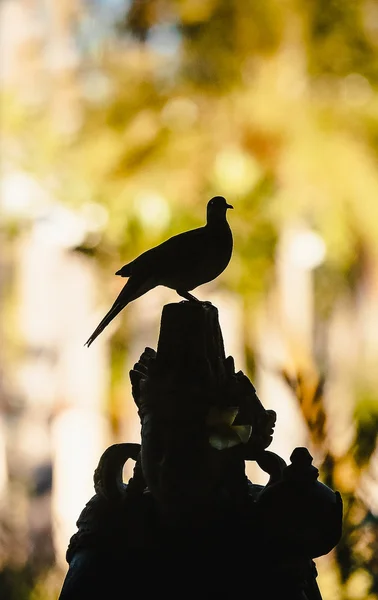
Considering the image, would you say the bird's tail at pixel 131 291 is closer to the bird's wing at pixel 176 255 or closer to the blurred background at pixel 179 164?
the bird's wing at pixel 176 255

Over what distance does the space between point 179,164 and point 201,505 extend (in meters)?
2.56

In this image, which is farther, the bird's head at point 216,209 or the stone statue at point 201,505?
the bird's head at point 216,209

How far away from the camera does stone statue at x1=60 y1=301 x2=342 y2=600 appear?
0.70 m

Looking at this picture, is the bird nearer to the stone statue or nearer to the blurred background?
the stone statue

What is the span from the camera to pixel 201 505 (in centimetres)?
70

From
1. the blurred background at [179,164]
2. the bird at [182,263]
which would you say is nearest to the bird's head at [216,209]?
the bird at [182,263]

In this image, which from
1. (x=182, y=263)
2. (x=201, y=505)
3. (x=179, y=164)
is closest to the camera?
(x=201, y=505)

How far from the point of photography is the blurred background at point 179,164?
2816 millimetres

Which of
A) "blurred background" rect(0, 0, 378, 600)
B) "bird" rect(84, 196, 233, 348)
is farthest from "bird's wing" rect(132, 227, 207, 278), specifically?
"blurred background" rect(0, 0, 378, 600)

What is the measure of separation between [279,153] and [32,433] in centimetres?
188

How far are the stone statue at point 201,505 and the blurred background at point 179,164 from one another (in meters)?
1.90

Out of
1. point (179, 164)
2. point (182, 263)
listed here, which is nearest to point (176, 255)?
point (182, 263)

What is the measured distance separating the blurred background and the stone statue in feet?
6.23

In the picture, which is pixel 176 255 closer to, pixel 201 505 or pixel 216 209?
pixel 216 209
